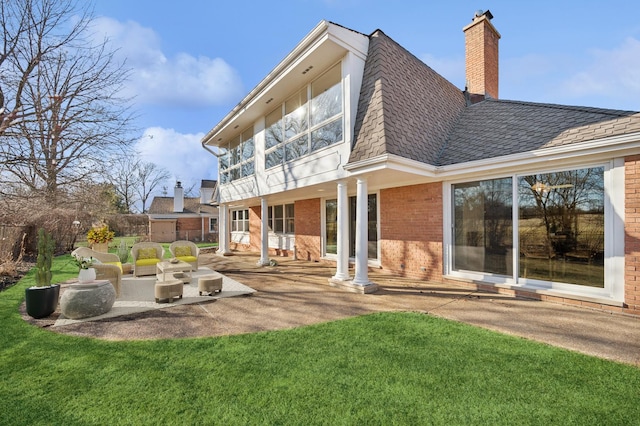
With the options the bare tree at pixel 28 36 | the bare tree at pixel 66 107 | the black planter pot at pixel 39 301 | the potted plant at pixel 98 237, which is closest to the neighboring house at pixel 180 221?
the potted plant at pixel 98 237

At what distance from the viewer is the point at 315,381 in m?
2.95

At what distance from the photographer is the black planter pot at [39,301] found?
5.07m

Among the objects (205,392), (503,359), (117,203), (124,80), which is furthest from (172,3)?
(117,203)

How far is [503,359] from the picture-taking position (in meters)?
3.38

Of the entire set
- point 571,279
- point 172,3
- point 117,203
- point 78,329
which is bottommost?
point 78,329

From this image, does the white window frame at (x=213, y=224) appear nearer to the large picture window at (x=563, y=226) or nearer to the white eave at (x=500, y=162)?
the white eave at (x=500, y=162)

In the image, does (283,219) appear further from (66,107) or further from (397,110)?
(66,107)

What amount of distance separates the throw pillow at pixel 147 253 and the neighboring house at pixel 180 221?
18.0m

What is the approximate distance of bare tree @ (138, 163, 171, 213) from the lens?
1736 inches

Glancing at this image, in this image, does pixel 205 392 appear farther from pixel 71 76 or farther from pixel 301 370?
pixel 71 76

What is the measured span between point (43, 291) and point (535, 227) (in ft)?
32.0

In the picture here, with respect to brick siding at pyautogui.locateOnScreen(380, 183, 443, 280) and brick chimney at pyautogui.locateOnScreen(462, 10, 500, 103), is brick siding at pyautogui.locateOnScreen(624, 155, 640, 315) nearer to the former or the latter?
brick siding at pyautogui.locateOnScreen(380, 183, 443, 280)

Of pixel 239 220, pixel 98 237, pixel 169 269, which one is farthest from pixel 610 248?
pixel 239 220

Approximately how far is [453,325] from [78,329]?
239 inches
